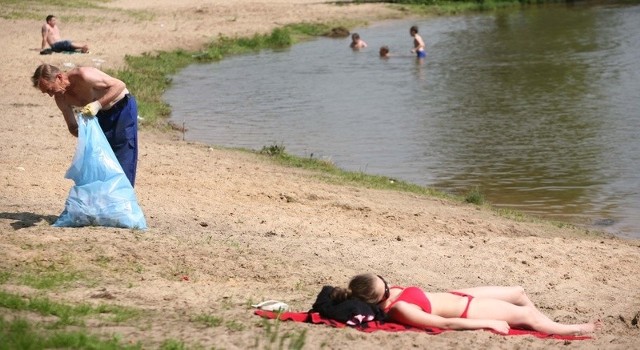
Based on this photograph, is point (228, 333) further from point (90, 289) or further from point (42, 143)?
point (42, 143)

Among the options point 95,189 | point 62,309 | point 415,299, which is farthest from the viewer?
point 95,189

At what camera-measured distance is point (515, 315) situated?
7.61m

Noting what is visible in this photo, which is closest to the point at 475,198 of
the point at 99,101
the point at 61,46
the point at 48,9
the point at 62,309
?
the point at 99,101

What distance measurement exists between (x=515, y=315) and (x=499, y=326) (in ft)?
0.77

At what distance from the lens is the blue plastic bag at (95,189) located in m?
9.16

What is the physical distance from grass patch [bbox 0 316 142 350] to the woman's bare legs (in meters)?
2.53

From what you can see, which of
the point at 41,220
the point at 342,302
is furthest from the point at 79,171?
the point at 342,302

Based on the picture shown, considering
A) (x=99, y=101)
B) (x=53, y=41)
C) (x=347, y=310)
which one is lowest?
(x=53, y=41)

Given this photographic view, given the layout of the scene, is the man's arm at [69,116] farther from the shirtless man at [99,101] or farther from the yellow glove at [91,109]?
the yellow glove at [91,109]

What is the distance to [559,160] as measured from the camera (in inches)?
649

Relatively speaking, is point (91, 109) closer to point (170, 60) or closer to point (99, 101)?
point (99, 101)

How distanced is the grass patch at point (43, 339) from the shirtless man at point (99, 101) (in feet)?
10.9

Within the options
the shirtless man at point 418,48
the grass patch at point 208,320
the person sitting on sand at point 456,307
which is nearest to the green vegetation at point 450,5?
the shirtless man at point 418,48

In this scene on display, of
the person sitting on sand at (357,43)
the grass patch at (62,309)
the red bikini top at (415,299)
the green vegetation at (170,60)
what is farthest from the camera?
the person sitting on sand at (357,43)
